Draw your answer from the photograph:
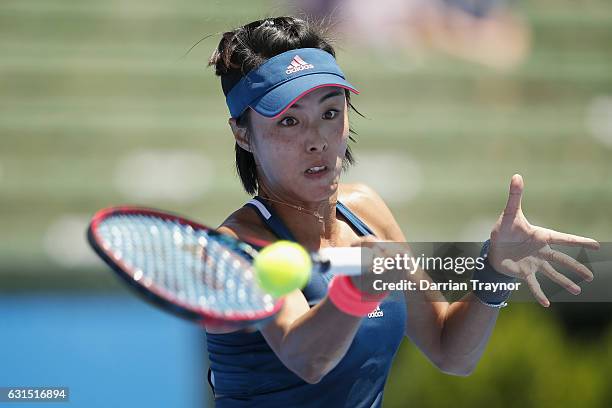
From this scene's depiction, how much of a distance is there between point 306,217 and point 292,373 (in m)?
0.39

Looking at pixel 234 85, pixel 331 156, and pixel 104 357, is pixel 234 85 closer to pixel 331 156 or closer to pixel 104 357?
pixel 331 156

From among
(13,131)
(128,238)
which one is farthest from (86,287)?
(128,238)

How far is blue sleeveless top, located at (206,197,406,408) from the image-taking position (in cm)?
231

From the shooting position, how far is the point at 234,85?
2.41m

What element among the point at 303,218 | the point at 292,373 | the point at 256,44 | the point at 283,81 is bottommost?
the point at 292,373

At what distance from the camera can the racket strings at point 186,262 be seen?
1.96 m

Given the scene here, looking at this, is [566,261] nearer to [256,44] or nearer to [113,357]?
[256,44]

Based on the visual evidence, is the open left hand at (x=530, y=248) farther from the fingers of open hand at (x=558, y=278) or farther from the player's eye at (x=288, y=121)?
the player's eye at (x=288, y=121)

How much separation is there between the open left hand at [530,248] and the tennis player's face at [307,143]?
1.34 ft

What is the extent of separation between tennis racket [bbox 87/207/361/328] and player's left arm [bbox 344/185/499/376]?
1.74ft

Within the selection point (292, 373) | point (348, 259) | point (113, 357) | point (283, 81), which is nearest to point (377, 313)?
point (292, 373)

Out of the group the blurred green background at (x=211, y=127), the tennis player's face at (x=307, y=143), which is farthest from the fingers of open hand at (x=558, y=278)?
the blurred green background at (x=211, y=127)

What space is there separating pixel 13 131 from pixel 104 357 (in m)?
2.58

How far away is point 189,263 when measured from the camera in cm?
215
